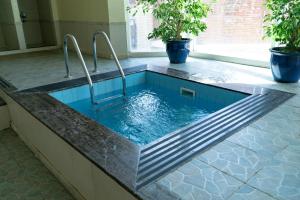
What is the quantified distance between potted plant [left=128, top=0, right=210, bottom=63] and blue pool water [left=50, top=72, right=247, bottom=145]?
67cm

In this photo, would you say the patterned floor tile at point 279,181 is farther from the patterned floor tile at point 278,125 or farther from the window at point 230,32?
the window at point 230,32

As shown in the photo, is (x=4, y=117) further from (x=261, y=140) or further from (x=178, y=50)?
(x=261, y=140)

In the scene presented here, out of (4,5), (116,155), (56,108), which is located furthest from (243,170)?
(4,5)

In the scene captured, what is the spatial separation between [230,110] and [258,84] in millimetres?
931

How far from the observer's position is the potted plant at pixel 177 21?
388 cm

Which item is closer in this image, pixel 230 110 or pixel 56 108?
pixel 230 110

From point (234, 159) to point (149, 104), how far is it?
1738 millimetres

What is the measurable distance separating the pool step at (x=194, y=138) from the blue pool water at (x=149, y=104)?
18.9 inches

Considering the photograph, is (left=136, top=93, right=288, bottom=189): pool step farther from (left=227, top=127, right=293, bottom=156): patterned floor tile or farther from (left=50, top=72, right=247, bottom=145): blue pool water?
(left=50, top=72, right=247, bottom=145): blue pool water

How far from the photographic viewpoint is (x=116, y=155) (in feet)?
5.55

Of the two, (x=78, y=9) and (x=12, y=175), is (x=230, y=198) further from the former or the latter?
(x=78, y=9)

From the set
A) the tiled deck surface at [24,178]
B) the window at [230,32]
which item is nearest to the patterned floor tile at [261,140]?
the tiled deck surface at [24,178]

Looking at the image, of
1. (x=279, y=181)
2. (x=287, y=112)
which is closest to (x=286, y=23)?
(x=287, y=112)

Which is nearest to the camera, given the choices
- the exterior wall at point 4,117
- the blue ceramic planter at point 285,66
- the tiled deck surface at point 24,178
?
the tiled deck surface at point 24,178
